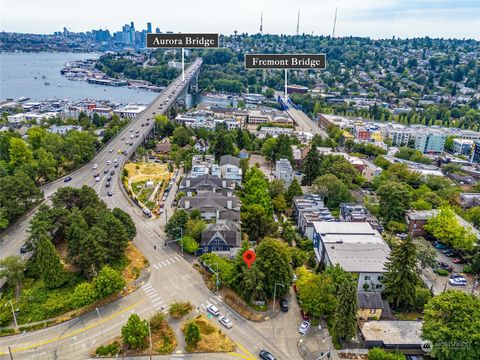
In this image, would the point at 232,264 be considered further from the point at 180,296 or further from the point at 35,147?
the point at 35,147

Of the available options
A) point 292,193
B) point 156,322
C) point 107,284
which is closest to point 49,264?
point 107,284

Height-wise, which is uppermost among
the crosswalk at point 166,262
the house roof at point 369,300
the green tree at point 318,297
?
the green tree at point 318,297

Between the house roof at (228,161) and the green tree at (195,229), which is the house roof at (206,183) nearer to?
the house roof at (228,161)

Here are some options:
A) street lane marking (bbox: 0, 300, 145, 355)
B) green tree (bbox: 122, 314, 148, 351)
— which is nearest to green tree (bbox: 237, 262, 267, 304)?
green tree (bbox: 122, 314, 148, 351)

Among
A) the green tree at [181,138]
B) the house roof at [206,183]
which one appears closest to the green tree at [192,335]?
the house roof at [206,183]

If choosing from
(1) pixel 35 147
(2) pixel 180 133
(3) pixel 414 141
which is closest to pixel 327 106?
(3) pixel 414 141

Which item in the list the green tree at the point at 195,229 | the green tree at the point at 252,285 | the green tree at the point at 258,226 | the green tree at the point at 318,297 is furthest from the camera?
the green tree at the point at 258,226

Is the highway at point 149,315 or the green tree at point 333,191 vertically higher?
the green tree at point 333,191
